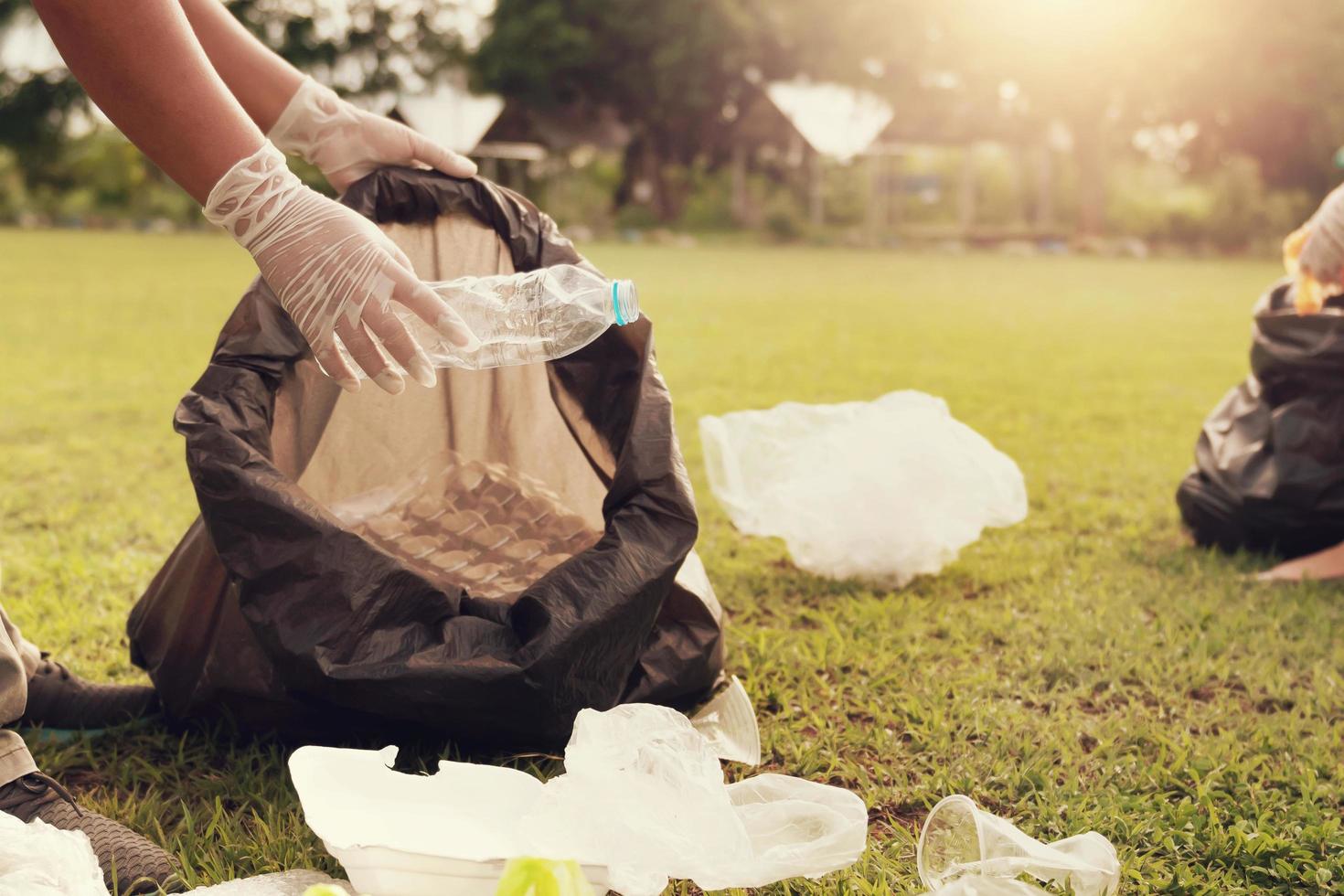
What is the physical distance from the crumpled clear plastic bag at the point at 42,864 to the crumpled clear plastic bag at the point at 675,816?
44 cm

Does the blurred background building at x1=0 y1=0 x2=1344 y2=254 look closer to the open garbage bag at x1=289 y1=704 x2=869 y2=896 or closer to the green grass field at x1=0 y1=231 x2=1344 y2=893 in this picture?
the green grass field at x1=0 y1=231 x2=1344 y2=893

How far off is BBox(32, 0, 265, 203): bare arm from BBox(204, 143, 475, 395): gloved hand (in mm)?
37

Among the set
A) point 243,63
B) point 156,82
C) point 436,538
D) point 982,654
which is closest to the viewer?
point 156,82

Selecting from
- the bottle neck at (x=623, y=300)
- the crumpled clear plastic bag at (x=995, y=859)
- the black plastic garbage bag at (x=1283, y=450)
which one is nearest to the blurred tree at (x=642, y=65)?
the black plastic garbage bag at (x=1283, y=450)

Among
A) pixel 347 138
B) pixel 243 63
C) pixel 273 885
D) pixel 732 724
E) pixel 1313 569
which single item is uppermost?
pixel 243 63

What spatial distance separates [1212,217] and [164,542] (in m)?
19.3

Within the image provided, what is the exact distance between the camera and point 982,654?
2.09 meters

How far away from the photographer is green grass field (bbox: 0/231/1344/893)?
1.51 metres

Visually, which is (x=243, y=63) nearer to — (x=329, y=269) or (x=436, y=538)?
(x=329, y=269)

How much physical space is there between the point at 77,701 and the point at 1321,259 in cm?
243

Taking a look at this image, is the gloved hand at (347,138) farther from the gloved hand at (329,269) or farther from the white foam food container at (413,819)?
the white foam food container at (413,819)

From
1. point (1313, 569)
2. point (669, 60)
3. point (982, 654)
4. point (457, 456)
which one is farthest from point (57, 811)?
point (669, 60)

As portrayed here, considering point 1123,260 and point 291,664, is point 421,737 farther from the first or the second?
point 1123,260

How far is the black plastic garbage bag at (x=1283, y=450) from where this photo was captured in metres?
2.50
